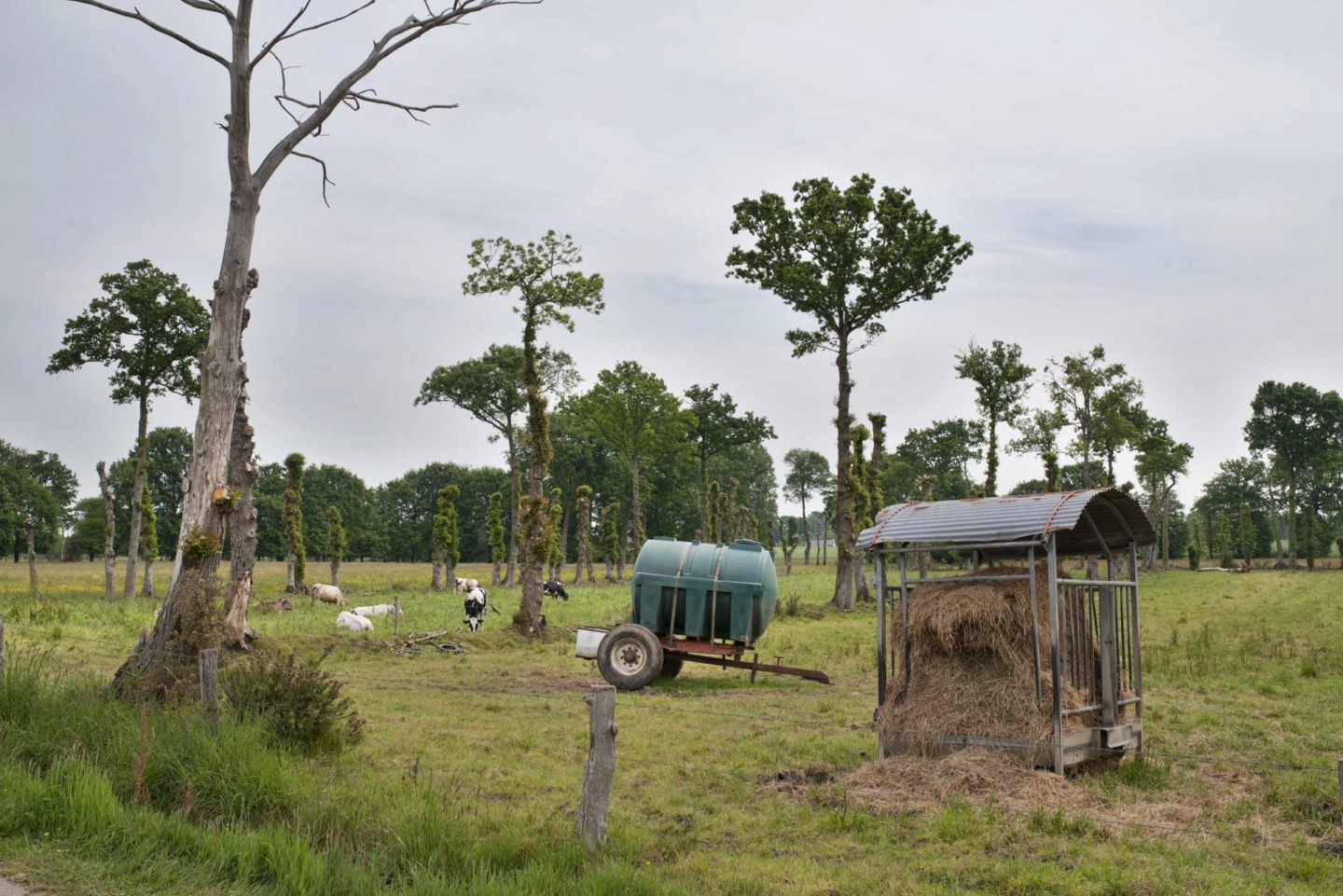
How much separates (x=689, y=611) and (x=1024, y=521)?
27.6ft

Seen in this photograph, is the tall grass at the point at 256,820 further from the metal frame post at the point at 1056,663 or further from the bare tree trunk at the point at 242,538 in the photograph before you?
the bare tree trunk at the point at 242,538

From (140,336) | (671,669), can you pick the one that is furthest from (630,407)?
(671,669)

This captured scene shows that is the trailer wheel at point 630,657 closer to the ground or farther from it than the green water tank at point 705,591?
closer to the ground

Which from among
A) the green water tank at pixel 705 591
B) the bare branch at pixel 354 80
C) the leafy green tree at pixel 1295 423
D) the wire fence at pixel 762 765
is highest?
the leafy green tree at pixel 1295 423

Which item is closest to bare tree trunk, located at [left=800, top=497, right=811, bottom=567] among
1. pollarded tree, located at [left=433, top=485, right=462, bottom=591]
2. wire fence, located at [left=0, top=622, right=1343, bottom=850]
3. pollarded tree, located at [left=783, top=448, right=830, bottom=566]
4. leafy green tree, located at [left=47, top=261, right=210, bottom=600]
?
pollarded tree, located at [left=783, top=448, right=830, bottom=566]

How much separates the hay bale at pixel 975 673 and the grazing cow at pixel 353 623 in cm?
1769

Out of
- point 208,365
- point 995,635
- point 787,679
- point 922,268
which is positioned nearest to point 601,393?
point 922,268

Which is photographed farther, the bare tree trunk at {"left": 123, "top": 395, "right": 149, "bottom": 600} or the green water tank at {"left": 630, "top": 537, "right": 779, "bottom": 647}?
the bare tree trunk at {"left": 123, "top": 395, "right": 149, "bottom": 600}

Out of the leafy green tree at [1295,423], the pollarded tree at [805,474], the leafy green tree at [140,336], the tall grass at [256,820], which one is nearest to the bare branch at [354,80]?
the tall grass at [256,820]

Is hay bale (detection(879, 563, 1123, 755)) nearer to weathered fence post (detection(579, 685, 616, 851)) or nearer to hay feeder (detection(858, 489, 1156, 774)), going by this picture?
hay feeder (detection(858, 489, 1156, 774))

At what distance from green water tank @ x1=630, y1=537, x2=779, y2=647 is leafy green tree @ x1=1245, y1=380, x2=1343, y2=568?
79.9 m

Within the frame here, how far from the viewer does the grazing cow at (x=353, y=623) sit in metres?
25.7

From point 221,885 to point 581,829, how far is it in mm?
2329

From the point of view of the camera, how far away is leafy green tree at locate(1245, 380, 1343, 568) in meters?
83.9
